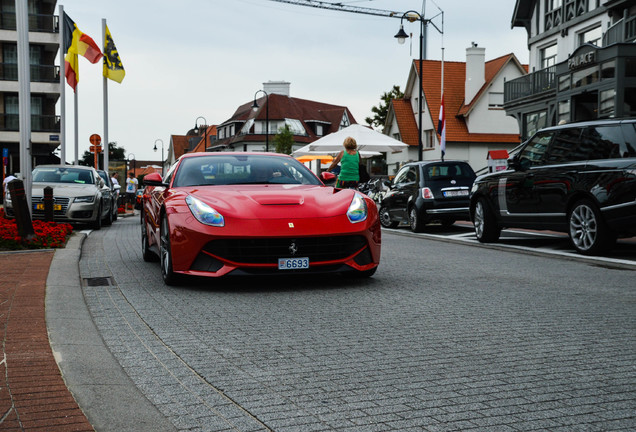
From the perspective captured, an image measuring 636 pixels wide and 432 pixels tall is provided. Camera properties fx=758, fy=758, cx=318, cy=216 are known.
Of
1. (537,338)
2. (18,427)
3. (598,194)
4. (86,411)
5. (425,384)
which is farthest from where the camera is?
(598,194)

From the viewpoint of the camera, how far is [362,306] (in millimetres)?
6121

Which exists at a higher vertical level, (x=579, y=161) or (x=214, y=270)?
(x=579, y=161)

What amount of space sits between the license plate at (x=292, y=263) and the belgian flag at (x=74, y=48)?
70.5 feet

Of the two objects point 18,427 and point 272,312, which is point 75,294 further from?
point 18,427

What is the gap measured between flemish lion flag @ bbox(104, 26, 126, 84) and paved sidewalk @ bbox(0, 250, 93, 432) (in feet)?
81.1

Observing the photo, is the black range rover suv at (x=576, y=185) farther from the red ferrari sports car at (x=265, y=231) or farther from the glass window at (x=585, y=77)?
the glass window at (x=585, y=77)

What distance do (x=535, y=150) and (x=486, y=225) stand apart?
1833mm

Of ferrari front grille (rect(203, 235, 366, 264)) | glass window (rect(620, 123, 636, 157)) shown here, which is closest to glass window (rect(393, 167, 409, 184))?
glass window (rect(620, 123, 636, 157))

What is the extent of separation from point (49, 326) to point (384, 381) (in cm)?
247

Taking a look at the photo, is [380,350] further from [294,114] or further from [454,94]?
[294,114]

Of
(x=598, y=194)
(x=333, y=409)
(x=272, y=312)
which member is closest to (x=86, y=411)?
(x=333, y=409)

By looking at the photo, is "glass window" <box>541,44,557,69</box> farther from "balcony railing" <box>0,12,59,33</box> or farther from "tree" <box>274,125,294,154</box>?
"tree" <box>274,125,294,154</box>

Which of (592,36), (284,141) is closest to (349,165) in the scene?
(592,36)

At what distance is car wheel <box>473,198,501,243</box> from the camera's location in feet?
43.1
